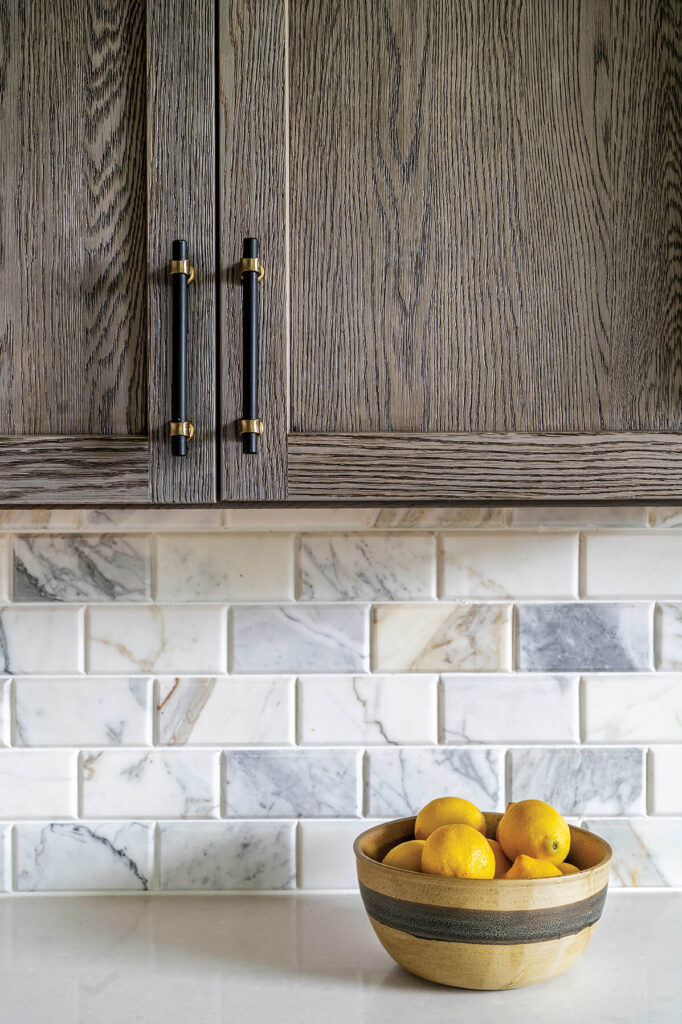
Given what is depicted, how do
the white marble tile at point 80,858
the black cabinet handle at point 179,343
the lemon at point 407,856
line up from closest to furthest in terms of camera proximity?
the black cabinet handle at point 179,343, the lemon at point 407,856, the white marble tile at point 80,858

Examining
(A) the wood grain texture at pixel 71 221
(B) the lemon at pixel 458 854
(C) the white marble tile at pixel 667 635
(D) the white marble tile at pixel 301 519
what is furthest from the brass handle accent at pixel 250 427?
(C) the white marble tile at pixel 667 635

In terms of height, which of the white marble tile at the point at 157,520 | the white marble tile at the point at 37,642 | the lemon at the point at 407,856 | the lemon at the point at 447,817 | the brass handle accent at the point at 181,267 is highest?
the brass handle accent at the point at 181,267

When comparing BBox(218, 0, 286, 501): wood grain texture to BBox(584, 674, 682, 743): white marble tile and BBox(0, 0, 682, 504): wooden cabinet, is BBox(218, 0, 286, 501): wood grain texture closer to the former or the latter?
BBox(0, 0, 682, 504): wooden cabinet

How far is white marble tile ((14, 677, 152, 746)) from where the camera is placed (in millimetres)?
1207

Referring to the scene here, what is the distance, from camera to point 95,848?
3.95 feet

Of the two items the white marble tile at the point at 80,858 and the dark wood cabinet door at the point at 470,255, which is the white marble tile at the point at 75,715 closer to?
the white marble tile at the point at 80,858

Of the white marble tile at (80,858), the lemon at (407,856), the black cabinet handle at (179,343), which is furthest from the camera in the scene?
the white marble tile at (80,858)

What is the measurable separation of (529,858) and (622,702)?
37 cm

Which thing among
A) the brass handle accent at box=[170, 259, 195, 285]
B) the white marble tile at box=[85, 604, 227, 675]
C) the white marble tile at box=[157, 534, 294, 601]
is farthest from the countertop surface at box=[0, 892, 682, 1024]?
the brass handle accent at box=[170, 259, 195, 285]

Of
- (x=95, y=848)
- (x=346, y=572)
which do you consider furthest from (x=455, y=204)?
(x=95, y=848)

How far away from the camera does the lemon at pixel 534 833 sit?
3.16 feet

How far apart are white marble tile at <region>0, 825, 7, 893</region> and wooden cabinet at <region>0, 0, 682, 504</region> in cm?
59

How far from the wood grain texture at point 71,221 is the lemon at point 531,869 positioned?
0.62 m

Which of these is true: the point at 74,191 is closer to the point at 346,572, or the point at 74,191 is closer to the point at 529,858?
the point at 346,572
